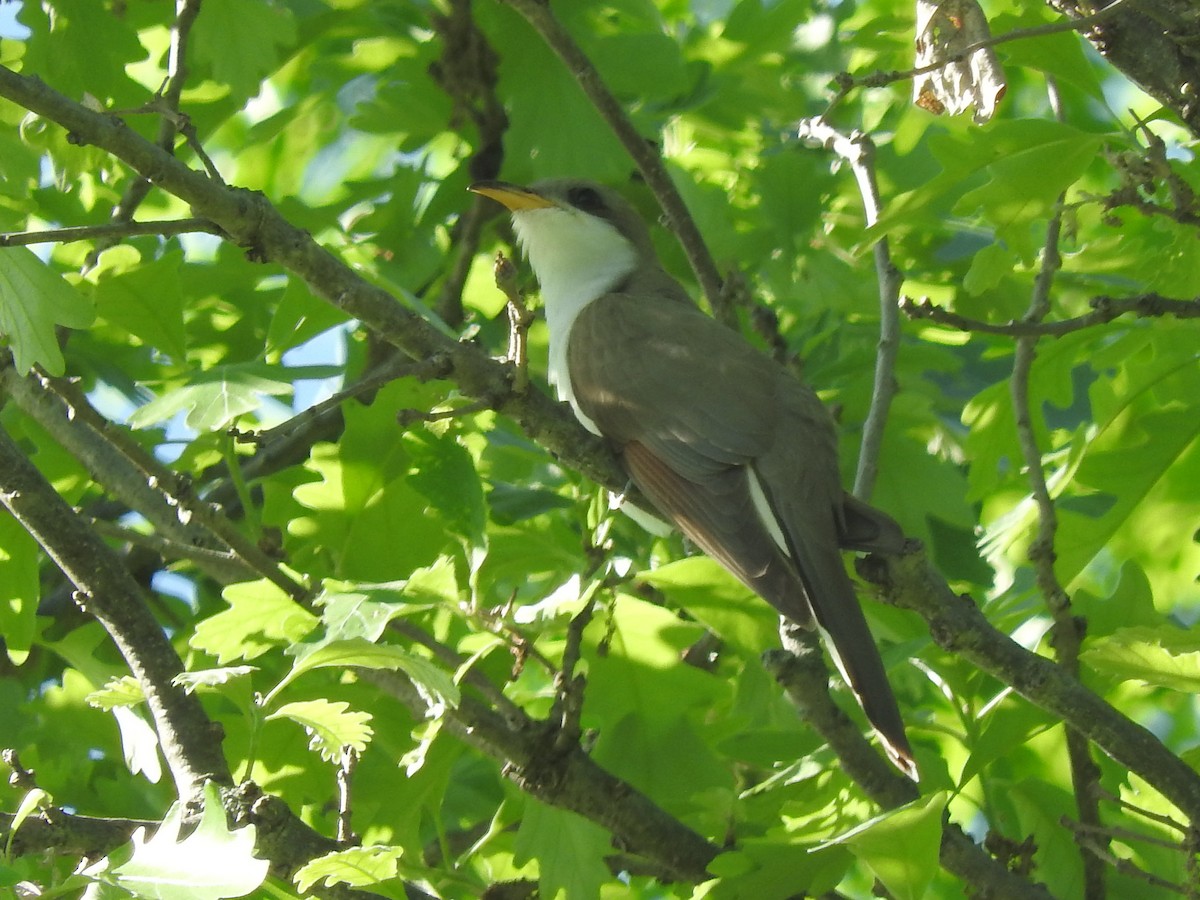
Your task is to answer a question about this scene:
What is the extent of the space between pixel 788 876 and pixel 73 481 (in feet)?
7.61

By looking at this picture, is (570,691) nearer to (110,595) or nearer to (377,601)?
(377,601)

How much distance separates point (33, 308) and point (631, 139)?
5.53ft

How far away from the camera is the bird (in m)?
3.27

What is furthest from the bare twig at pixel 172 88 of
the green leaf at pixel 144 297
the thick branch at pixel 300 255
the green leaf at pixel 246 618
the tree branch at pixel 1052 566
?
the tree branch at pixel 1052 566

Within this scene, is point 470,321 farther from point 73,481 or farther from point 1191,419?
point 1191,419

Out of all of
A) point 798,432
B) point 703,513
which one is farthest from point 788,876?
point 798,432

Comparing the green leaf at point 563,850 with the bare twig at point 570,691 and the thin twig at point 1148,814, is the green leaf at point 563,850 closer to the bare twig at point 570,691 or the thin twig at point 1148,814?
the bare twig at point 570,691

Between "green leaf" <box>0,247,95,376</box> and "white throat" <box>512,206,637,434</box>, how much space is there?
2.46 meters

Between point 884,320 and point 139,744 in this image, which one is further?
point 884,320

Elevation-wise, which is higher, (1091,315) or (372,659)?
(1091,315)

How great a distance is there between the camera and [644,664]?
3.64m

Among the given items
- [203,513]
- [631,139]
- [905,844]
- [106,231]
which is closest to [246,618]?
[203,513]

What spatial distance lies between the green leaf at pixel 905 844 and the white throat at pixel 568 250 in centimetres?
302

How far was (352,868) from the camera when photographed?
2482mm
